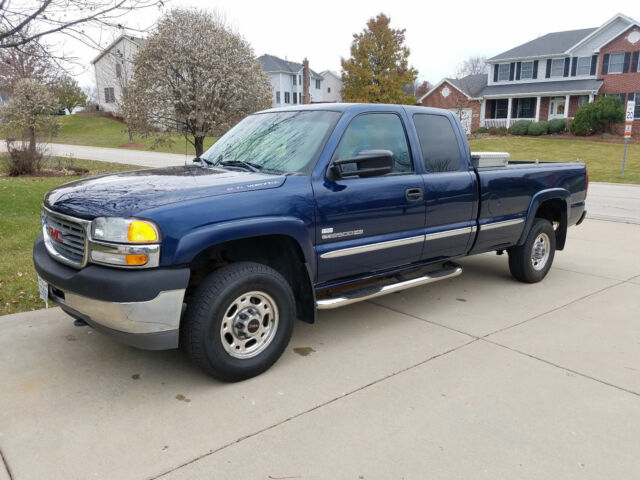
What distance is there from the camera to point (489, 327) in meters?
4.66

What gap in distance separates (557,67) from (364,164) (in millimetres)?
42407

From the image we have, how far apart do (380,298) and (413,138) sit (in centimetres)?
176

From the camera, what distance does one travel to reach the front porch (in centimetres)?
3895

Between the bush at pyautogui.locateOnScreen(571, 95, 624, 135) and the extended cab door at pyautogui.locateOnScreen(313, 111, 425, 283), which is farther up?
the bush at pyautogui.locateOnScreen(571, 95, 624, 135)

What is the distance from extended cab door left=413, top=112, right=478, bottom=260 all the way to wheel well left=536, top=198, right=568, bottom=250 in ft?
5.36

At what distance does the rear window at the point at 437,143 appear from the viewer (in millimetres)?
4746

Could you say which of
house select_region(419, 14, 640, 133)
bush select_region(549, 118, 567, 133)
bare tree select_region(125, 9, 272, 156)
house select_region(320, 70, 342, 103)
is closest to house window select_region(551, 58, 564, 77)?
house select_region(419, 14, 640, 133)

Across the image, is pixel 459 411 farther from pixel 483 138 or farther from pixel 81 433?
pixel 483 138

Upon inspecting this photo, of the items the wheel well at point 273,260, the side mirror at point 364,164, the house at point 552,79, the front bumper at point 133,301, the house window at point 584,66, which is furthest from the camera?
the house window at point 584,66

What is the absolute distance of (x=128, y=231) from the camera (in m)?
3.08

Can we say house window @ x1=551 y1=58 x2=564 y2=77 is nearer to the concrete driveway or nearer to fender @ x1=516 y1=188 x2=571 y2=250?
fender @ x1=516 y1=188 x2=571 y2=250

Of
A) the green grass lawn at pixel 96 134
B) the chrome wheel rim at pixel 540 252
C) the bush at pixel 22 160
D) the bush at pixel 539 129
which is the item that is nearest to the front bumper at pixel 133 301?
the chrome wheel rim at pixel 540 252

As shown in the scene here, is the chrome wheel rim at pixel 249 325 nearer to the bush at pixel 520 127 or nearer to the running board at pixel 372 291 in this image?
the running board at pixel 372 291

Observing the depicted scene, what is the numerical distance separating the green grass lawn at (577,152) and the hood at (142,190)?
2051 cm
